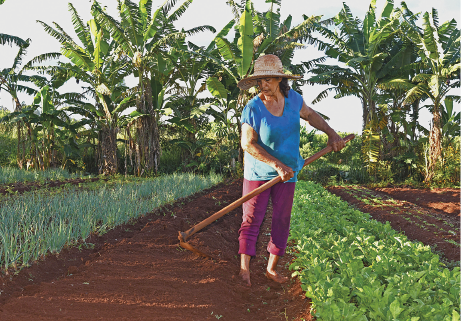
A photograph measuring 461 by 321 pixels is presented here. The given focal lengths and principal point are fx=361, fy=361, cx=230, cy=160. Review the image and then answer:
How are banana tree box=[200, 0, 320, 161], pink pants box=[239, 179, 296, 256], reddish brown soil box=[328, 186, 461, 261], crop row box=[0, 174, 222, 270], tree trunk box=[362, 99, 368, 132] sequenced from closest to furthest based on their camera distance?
1. pink pants box=[239, 179, 296, 256]
2. crop row box=[0, 174, 222, 270]
3. reddish brown soil box=[328, 186, 461, 261]
4. banana tree box=[200, 0, 320, 161]
5. tree trunk box=[362, 99, 368, 132]

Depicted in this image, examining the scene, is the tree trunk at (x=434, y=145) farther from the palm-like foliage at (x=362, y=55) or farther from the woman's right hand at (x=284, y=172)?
the woman's right hand at (x=284, y=172)

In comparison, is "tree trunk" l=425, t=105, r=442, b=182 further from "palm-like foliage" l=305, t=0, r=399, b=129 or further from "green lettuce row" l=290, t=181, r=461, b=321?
"green lettuce row" l=290, t=181, r=461, b=321

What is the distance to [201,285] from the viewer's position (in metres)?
3.04

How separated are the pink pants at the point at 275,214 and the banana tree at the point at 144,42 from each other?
991 cm

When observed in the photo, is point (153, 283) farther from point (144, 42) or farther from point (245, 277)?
point (144, 42)

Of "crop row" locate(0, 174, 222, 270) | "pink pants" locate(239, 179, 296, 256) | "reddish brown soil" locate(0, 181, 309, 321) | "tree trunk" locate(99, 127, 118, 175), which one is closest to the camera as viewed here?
"reddish brown soil" locate(0, 181, 309, 321)

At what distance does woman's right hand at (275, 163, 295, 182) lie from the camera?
298 cm

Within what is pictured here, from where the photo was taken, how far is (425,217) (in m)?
6.48

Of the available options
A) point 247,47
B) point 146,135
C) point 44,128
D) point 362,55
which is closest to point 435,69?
point 362,55

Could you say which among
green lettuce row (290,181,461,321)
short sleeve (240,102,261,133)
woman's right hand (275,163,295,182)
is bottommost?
green lettuce row (290,181,461,321)

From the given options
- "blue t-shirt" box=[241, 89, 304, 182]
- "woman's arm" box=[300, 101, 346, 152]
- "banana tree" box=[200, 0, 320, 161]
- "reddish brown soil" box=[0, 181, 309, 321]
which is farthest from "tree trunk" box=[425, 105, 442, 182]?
"blue t-shirt" box=[241, 89, 304, 182]

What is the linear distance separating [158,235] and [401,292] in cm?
294

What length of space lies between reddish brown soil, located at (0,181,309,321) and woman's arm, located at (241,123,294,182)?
1035mm

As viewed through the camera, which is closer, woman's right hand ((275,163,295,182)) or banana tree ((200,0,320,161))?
woman's right hand ((275,163,295,182))
